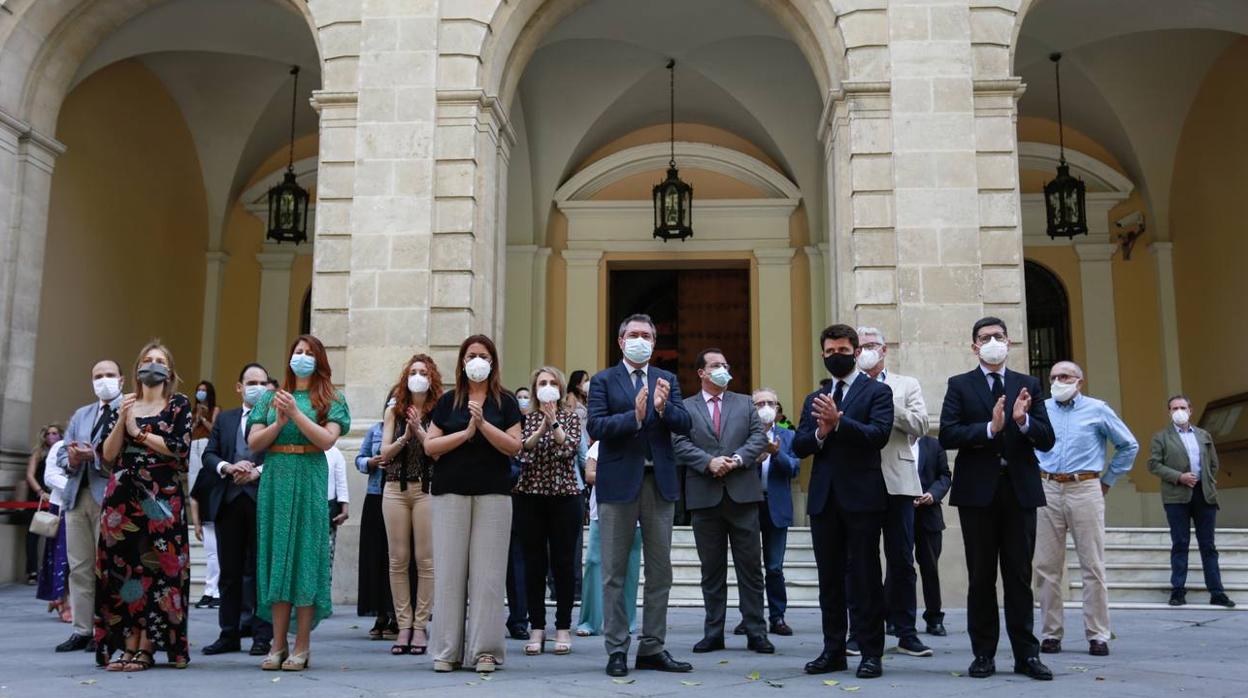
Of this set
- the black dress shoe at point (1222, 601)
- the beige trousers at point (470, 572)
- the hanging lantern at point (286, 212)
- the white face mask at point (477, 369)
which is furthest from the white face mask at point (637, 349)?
the hanging lantern at point (286, 212)

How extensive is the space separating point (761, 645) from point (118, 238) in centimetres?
1152

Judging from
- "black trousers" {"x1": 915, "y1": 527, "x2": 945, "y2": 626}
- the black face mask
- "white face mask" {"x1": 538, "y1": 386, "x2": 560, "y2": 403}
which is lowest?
"black trousers" {"x1": 915, "y1": 527, "x2": 945, "y2": 626}

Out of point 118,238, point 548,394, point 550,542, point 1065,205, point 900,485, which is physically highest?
point 1065,205

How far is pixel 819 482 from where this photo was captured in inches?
210

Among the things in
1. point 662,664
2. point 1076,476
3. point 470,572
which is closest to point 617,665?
point 662,664

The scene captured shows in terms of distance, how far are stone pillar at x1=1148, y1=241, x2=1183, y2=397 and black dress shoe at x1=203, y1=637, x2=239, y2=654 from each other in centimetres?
1286

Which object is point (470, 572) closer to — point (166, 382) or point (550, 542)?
point (550, 542)

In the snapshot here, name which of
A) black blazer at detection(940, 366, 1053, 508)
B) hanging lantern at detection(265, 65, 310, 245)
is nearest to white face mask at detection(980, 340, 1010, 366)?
black blazer at detection(940, 366, 1053, 508)

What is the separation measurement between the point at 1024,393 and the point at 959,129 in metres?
4.95

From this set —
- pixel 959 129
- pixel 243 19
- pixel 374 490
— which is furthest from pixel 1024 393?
pixel 243 19

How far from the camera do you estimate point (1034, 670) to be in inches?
197

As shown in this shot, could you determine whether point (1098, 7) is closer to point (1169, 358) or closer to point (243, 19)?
point (1169, 358)

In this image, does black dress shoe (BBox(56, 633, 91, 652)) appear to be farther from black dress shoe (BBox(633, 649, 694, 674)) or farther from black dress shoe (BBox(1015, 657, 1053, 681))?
black dress shoe (BBox(1015, 657, 1053, 681))

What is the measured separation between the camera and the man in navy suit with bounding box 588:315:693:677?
17.3 feet
